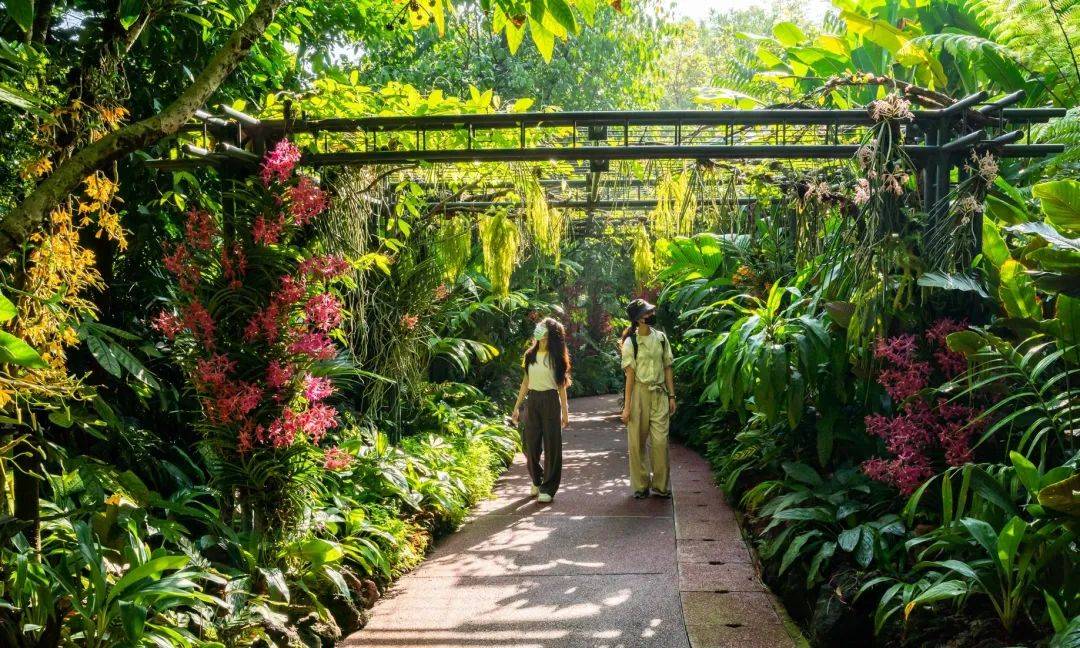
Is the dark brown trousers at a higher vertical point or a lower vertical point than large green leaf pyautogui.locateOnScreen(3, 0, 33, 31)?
lower

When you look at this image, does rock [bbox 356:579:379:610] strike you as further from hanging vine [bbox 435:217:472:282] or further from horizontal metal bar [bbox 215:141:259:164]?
hanging vine [bbox 435:217:472:282]

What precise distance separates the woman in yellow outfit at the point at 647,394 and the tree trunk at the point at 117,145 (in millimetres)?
4885

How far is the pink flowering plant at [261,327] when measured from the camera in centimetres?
457

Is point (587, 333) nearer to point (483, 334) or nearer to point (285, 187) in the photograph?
point (483, 334)

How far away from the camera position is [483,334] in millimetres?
11781

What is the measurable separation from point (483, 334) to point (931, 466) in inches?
293

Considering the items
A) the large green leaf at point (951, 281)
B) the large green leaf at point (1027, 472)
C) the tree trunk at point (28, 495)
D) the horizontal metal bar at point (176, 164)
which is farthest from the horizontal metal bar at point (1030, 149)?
the tree trunk at point (28, 495)

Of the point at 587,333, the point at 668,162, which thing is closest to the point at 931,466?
the point at 668,162

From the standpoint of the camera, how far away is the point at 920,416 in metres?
4.94

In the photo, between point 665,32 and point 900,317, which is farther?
point 665,32

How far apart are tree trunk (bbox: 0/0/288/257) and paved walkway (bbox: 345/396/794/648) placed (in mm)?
2697

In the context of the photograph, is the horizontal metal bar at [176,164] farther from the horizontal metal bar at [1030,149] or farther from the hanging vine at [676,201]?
the horizontal metal bar at [1030,149]

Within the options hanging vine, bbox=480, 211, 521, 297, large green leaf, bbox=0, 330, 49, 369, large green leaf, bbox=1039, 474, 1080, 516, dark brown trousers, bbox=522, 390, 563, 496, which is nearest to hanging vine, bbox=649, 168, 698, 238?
hanging vine, bbox=480, 211, 521, 297

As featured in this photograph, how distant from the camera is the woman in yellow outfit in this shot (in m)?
7.71
